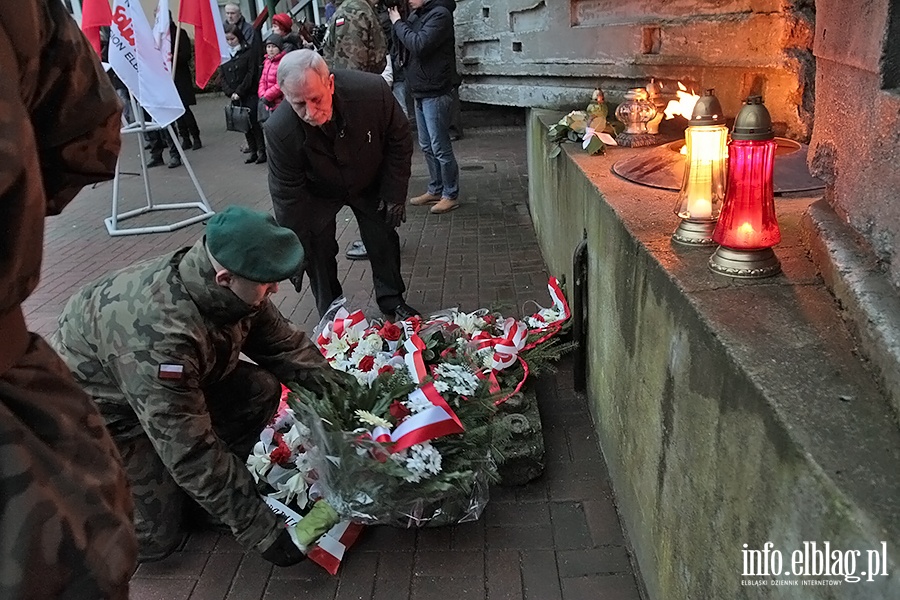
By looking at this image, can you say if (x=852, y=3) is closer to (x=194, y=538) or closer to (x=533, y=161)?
(x=194, y=538)

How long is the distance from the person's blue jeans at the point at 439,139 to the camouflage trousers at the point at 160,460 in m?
3.91

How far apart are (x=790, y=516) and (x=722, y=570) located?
0.38 meters

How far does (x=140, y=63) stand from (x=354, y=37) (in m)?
1.90

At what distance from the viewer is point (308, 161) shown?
3855 millimetres

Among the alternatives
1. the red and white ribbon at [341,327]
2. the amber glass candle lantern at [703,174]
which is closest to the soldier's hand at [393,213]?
the red and white ribbon at [341,327]

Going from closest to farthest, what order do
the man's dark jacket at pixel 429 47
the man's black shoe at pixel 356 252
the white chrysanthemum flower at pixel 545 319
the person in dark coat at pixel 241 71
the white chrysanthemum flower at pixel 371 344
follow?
the white chrysanthemum flower at pixel 371 344 → the white chrysanthemum flower at pixel 545 319 → the man's black shoe at pixel 356 252 → the man's dark jacket at pixel 429 47 → the person in dark coat at pixel 241 71

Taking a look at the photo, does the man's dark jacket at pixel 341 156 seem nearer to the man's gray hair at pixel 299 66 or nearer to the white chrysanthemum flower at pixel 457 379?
the man's gray hair at pixel 299 66

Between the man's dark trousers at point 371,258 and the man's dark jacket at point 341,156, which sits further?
the man's dark trousers at point 371,258

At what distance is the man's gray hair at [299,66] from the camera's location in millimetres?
3414

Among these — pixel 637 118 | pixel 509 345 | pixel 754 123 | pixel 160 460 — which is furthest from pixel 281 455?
pixel 637 118

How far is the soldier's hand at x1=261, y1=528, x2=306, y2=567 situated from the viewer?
233cm

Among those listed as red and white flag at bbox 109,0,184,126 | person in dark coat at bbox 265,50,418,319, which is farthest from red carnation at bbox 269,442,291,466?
red and white flag at bbox 109,0,184,126

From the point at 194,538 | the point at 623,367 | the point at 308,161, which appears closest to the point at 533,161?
the point at 308,161

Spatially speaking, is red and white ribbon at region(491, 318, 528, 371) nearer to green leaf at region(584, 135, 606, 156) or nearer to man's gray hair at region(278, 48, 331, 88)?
green leaf at region(584, 135, 606, 156)
